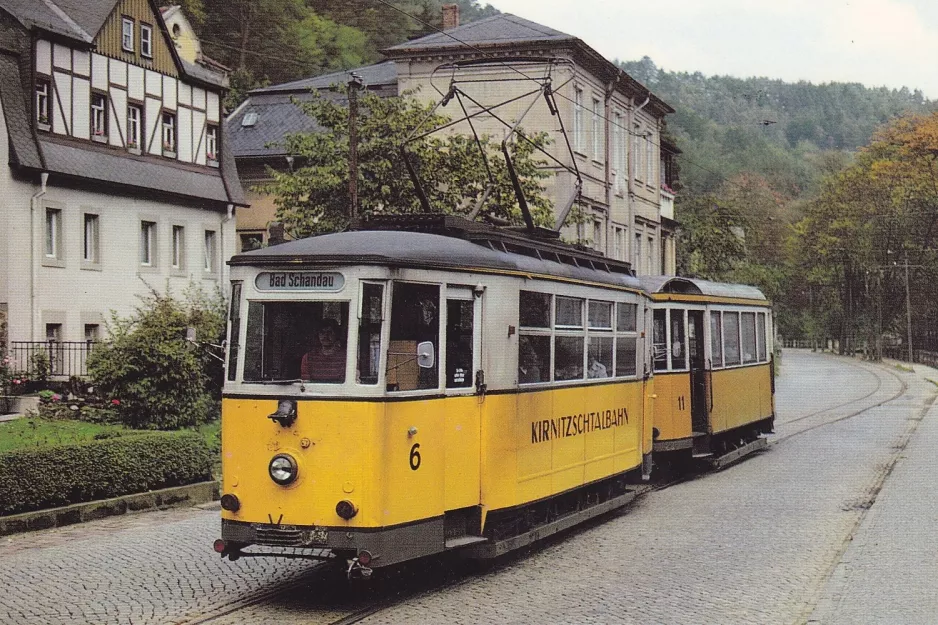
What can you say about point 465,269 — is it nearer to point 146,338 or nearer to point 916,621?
point 916,621

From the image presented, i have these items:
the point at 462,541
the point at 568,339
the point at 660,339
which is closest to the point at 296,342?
the point at 462,541

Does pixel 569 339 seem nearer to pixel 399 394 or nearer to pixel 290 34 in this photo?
pixel 399 394

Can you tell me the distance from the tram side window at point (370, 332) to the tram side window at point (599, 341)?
4197 mm

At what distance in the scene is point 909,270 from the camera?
286ft

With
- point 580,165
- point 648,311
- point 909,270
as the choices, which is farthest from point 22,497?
point 909,270

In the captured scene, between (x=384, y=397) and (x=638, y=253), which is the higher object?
(x=638, y=253)

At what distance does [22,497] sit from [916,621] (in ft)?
32.0

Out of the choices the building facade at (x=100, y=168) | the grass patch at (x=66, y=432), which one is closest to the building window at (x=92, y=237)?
the building facade at (x=100, y=168)

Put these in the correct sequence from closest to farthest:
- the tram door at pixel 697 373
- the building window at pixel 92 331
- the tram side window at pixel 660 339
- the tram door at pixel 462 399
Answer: the tram door at pixel 462 399
the tram side window at pixel 660 339
the tram door at pixel 697 373
the building window at pixel 92 331

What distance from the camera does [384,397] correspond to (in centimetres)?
1028

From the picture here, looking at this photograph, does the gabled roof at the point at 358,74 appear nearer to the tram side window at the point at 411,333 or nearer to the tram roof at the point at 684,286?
the tram roof at the point at 684,286

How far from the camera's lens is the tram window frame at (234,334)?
419 inches

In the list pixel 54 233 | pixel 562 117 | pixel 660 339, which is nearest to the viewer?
pixel 660 339

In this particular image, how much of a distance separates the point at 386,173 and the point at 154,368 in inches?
417
